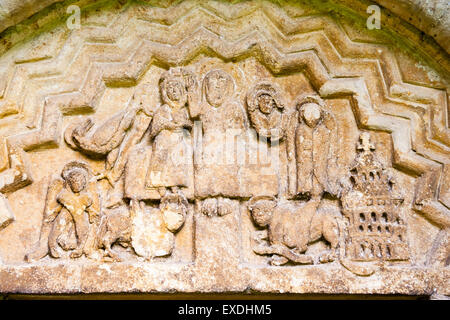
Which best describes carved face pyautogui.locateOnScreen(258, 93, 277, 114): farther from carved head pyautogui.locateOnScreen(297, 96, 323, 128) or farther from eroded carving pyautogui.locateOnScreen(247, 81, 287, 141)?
carved head pyautogui.locateOnScreen(297, 96, 323, 128)

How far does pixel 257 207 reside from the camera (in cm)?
291

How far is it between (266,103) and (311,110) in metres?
0.26

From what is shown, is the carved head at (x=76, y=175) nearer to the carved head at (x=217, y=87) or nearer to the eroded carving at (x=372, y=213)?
the carved head at (x=217, y=87)

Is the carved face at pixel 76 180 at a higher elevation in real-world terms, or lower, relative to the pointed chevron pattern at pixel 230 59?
lower

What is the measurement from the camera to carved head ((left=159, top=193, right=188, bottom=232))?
9.52 feet

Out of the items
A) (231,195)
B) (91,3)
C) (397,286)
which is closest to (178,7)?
(91,3)

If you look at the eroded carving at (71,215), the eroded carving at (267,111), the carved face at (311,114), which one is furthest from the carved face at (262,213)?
the eroded carving at (71,215)

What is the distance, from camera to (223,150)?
9.77ft

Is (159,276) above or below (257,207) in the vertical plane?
below

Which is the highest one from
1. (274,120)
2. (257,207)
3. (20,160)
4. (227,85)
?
(227,85)

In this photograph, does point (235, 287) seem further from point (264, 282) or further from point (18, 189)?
point (18, 189)

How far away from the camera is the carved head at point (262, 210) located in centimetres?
290

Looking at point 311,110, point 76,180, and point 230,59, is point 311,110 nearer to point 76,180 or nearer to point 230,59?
point 230,59

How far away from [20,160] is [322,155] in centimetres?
169
